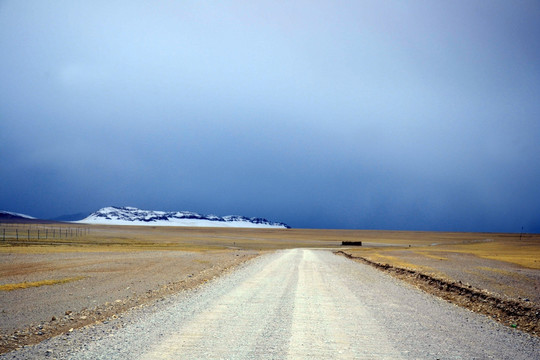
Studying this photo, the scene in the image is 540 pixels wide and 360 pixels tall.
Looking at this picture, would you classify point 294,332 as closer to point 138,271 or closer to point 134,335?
point 134,335

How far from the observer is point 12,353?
8234 mm

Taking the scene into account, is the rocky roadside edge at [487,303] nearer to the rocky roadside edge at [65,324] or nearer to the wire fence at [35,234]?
the rocky roadside edge at [65,324]

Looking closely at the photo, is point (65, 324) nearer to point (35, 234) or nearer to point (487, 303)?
point (487, 303)

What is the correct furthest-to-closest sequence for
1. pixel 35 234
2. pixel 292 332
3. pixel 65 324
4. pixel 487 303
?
pixel 35 234 < pixel 487 303 < pixel 65 324 < pixel 292 332

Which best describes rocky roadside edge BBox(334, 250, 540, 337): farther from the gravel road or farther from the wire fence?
the wire fence

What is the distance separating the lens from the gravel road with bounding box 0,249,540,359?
7.96m

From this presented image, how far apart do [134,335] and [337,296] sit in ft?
27.9

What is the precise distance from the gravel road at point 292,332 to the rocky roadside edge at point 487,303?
0.91m

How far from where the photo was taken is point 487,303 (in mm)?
14844

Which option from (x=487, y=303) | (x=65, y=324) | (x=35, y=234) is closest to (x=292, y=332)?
(x=65, y=324)

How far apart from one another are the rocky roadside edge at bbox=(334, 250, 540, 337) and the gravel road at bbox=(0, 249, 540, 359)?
2.99 feet

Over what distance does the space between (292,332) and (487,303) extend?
9380 millimetres

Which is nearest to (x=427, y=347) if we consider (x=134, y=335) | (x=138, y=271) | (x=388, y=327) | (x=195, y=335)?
(x=388, y=327)

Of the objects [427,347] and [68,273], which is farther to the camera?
[68,273]
